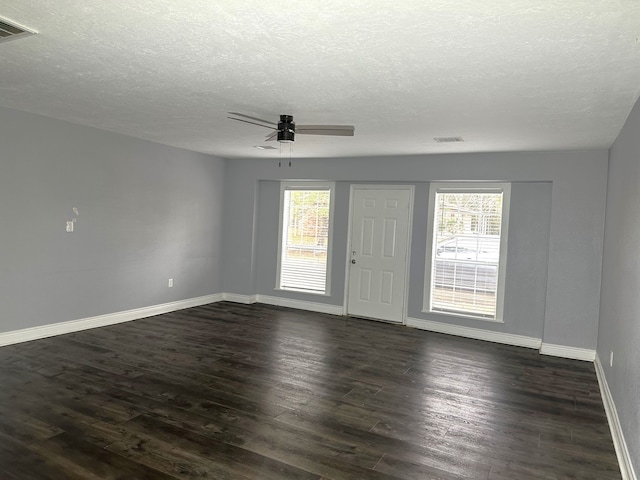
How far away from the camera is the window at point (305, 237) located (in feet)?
24.1

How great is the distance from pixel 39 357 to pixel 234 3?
388 cm

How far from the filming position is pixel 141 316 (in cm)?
630

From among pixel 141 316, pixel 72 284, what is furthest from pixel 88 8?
pixel 141 316

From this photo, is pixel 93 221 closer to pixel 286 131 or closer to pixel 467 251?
pixel 286 131

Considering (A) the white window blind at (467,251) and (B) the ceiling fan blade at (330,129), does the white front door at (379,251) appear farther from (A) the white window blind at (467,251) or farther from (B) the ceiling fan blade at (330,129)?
(B) the ceiling fan blade at (330,129)

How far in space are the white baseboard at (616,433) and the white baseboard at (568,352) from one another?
843 millimetres

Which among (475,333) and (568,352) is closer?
(568,352)

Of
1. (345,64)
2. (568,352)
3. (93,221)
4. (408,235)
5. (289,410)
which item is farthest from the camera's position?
(408,235)

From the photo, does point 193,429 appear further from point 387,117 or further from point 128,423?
point 387,117

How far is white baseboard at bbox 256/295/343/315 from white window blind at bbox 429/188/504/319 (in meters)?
1.54

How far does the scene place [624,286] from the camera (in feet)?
11.0

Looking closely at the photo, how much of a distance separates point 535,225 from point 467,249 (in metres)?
0.88

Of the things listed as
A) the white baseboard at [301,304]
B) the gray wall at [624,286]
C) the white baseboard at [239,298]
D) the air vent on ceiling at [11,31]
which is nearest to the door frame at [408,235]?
the white baseboard at [301,304]

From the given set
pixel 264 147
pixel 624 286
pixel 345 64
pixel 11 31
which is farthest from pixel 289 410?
pixel 264 147
